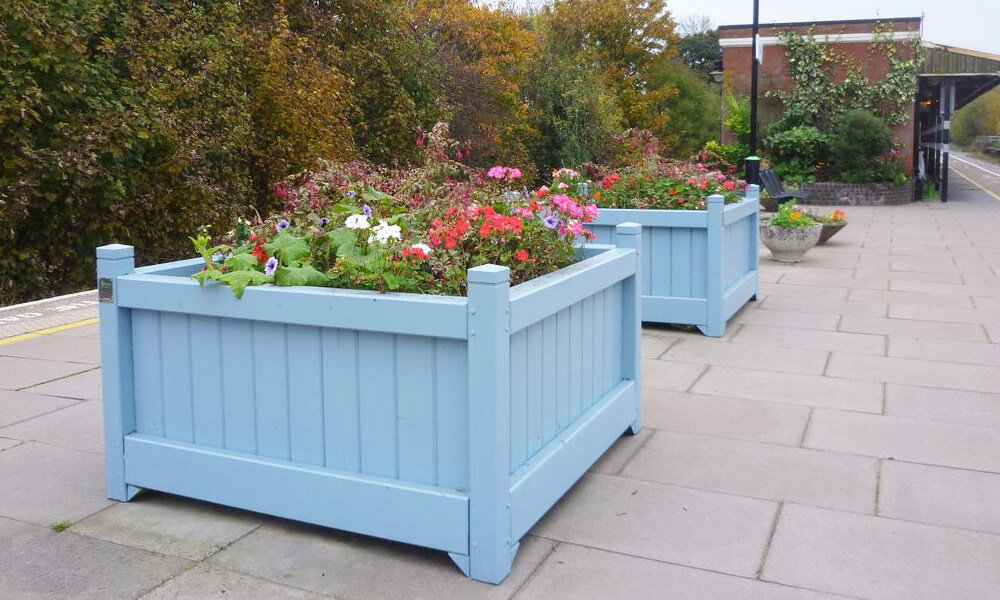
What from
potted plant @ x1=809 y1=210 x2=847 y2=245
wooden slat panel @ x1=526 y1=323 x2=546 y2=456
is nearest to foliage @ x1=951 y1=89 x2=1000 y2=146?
potted plant @ x1=809 y1=210 x2=847 y2=245

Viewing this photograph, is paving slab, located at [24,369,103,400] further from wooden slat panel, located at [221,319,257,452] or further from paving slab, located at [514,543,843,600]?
paving slab, located at [514,543,843,600]

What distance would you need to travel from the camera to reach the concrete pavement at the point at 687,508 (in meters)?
3.65

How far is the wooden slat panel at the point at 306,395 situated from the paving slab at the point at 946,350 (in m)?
5.09

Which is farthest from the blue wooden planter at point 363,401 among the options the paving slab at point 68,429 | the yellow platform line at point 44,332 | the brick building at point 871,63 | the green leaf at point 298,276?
the brick building at point 871,63

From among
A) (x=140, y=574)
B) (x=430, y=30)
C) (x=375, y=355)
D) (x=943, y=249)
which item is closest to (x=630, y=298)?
(x=375, y=355)

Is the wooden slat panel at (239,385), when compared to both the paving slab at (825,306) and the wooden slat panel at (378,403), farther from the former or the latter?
the paving slab at (825,306)

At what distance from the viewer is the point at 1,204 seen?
11.2 m

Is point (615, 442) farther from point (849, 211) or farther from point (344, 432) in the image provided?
point (849, 211)

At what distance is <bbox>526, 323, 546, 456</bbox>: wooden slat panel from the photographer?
3996 mm

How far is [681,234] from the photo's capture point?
8.23 metres

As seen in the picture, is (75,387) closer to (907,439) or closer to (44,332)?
(44,332)

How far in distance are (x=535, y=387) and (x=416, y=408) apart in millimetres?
535

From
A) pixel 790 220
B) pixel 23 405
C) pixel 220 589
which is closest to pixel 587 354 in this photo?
pixel 220 589

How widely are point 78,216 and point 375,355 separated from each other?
1025 cm
